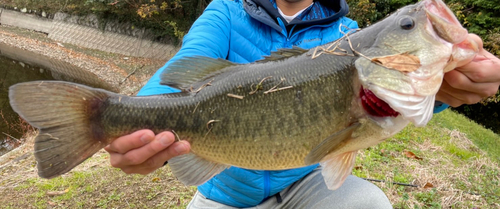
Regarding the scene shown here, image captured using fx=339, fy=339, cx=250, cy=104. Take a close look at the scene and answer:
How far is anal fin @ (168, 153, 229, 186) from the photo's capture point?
6.57ft

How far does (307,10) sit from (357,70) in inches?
52.6

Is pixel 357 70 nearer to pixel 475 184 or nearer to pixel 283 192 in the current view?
pixel 283 192

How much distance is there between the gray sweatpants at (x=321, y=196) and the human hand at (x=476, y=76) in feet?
3.36

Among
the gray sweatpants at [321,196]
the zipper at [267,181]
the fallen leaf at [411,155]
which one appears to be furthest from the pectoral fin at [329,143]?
the fallen leaf at [411,155]

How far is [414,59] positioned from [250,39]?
135 centimetres

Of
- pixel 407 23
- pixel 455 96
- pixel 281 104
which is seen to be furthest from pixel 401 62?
pixel 281 104

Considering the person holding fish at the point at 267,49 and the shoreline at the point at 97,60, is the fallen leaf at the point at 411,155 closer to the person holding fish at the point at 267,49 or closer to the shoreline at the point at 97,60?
the person holding fish at the point at 267,49

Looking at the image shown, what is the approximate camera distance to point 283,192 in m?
2.74

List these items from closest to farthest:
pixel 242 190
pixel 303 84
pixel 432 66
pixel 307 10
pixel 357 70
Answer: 1. pixel 432 66
2. pixel 357 70
3. pixel 303 84
4. pixel 242 190
5. pixel 307 10

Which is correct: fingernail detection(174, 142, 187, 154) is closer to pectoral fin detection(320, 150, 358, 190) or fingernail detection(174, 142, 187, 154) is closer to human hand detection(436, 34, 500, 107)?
pectoral fin detection(320, 150, 358, 190)

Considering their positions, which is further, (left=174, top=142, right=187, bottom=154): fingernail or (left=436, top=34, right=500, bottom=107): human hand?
(left=174, top=142, right=187, bottom=154): fingernail

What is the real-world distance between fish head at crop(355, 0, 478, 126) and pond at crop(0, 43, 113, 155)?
430 inches

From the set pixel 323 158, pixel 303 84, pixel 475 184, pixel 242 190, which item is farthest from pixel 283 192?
pixel 475 184

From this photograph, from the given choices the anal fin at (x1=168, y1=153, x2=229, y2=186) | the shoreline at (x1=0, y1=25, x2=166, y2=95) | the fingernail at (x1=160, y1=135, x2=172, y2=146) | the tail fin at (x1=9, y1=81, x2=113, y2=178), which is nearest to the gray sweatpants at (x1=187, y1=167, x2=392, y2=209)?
the anal fin at (x1=168, y1=153, x2=229, y2=186)
